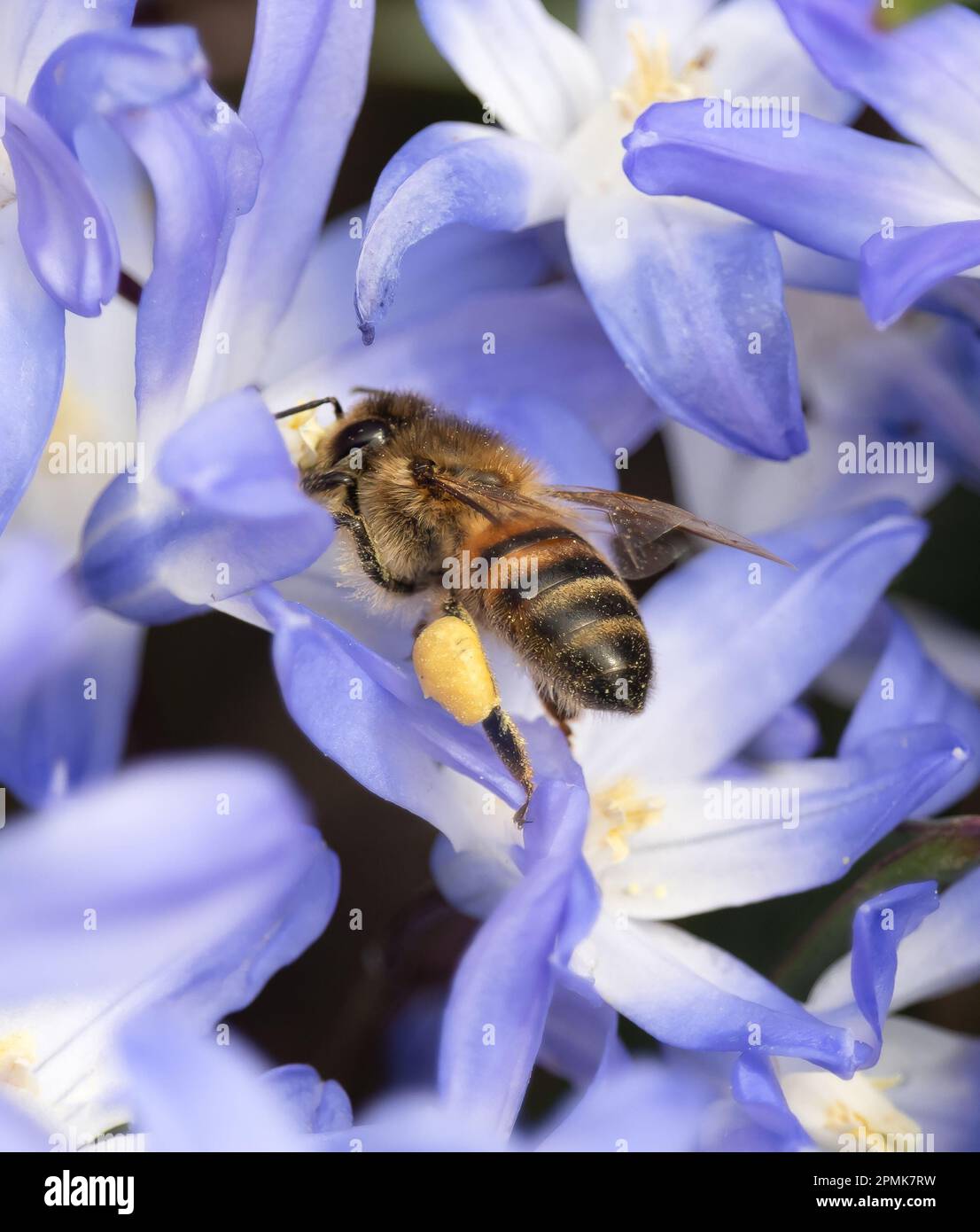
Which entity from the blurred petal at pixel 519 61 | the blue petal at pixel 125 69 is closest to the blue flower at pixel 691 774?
the blue petal at pixel 125 69

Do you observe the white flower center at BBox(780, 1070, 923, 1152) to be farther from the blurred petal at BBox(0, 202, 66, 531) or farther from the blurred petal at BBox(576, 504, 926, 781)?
the blurred petal at BBox(0, 202, 66, 531)

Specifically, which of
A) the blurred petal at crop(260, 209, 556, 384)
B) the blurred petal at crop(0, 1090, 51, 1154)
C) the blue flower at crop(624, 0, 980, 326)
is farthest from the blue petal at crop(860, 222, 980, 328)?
the blurred petal at crop(0, 1090, 51, 1154)

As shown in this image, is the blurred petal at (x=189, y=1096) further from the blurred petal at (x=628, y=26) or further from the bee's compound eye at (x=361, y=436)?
the blurred petal at (x=628, y=26)

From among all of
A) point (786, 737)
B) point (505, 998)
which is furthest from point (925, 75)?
point (505, 998)

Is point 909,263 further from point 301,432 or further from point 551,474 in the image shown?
point 301,432
